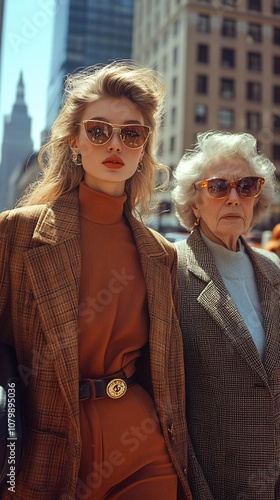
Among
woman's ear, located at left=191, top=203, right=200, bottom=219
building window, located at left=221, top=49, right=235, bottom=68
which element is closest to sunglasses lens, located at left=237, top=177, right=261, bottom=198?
woman's ear, located at left=191, top=203, right=200, bottom=219

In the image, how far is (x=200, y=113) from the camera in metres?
46.2

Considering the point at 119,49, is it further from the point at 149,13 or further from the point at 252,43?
the point at 252,43

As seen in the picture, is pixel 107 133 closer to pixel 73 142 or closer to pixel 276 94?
pixel 73 142

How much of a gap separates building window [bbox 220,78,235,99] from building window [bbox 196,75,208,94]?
170 centimetres

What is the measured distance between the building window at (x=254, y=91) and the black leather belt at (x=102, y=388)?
163 ft

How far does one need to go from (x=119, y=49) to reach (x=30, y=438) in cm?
9769

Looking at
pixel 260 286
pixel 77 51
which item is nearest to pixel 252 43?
pixel 77 51

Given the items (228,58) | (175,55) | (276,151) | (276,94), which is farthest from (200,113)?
(276,94)

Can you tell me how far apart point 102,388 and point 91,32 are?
9545cm

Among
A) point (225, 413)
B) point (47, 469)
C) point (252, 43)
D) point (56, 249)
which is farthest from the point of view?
point (252, 43)

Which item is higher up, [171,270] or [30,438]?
[171,270]

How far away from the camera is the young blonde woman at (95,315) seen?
2.15 metres

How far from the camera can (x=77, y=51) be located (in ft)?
285

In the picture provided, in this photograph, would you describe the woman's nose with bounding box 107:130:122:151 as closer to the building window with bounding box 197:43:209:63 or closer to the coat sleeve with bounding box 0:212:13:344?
the coat sleeve with bounding box 0:212:13:344
